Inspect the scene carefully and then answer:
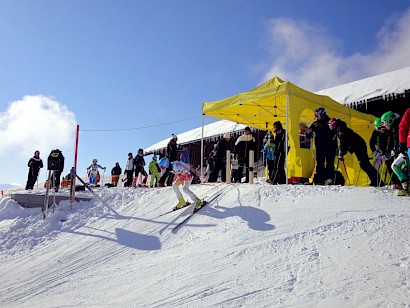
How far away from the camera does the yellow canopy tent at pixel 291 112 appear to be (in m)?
8.80

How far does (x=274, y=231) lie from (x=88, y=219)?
5.08 m

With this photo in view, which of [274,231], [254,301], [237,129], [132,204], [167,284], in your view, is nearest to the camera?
[254,301]

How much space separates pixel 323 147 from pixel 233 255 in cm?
434

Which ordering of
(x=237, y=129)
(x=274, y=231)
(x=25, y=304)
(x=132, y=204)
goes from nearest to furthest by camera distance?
(x=25, y=304), (x=274, y=231), (x=132, y=204), (x=237, y=129)

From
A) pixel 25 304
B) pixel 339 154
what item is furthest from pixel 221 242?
pixel 339 154

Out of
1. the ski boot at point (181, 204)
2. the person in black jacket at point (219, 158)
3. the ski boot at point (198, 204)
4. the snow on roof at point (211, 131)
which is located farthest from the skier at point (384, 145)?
the snow on roof at point (211, 131)

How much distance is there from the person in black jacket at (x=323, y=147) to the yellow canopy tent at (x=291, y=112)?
2.71 feet

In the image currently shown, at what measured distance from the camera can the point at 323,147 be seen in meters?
7.84

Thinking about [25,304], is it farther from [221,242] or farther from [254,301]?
[254,301]

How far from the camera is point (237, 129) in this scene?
17.7 m

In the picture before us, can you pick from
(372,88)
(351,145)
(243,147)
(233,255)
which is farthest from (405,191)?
(372,88)

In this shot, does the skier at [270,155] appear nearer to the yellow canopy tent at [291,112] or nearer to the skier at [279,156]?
the skier at [279,156]

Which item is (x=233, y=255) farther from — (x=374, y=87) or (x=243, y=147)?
(x=374, y=87)

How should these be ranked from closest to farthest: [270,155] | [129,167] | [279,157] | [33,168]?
[279,157]
[270,155]
[33,168]
[129,167]
